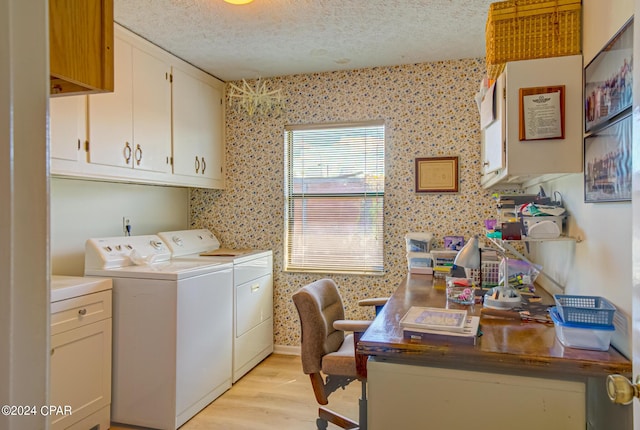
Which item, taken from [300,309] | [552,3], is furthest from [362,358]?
[552,3]

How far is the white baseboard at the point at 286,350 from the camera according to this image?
12.0ft

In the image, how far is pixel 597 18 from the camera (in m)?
1.51

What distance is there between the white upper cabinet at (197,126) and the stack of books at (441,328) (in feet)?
7.53

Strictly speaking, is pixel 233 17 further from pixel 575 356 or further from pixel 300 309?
pixel 575 356

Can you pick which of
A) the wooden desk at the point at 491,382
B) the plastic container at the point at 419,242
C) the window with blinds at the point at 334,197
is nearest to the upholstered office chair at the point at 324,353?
the wooden desk at the point at 491,382

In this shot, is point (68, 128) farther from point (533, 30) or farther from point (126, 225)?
point (533, 30)

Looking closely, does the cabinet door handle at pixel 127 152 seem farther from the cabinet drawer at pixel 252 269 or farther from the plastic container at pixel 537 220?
the plastic container at pixel 537 220

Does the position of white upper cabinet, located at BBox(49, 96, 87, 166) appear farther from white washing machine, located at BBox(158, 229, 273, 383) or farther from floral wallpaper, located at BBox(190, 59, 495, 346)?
floral wallpaper, located at BBox(190, 59, 495, 346)

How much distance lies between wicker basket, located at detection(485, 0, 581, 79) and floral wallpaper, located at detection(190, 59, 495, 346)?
4.57 feet

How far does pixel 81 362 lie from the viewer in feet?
7.22

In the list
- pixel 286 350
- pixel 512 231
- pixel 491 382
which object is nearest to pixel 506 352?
pixel 491 382

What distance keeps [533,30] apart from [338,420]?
222 cm

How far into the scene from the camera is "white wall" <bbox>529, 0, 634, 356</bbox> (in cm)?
128

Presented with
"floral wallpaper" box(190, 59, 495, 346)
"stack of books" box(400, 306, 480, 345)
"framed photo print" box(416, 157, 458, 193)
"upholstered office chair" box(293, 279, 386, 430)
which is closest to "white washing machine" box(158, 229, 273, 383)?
"floral wallpaper" box(190, 59, 495, 346)
